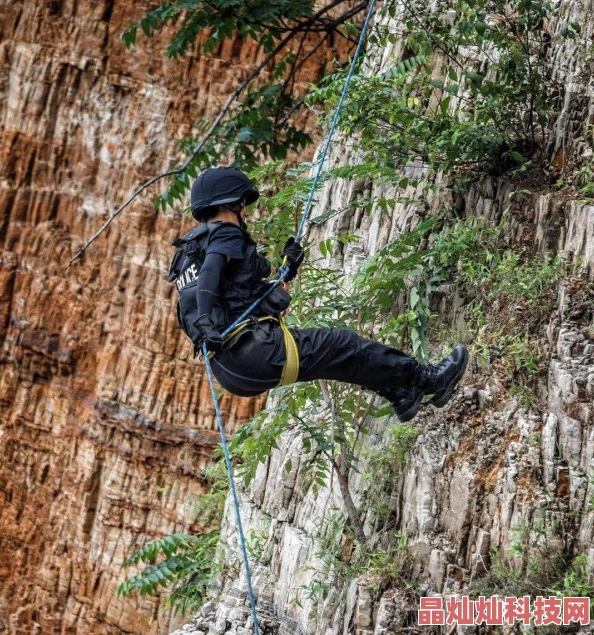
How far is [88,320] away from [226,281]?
745 centimetres

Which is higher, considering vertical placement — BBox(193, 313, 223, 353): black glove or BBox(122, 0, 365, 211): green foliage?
BBox(122, 0, 365, 211): green foliage

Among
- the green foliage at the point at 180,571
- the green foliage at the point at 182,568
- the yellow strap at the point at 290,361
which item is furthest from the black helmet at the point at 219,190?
the green foliage at the point at 180,571

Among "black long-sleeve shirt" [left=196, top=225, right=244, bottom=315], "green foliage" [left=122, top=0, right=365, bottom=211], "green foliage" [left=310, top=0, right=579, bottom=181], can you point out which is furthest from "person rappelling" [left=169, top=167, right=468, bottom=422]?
"green foliage" [left=122, top=0, right=365, bottom=211]

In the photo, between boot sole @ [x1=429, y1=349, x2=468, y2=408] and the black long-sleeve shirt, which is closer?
the black long-sleeve shirt

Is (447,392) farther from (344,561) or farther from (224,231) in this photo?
(224,231)

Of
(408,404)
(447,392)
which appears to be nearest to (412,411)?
(408,404)

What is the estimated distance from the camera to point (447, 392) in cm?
566

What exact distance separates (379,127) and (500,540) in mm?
3347

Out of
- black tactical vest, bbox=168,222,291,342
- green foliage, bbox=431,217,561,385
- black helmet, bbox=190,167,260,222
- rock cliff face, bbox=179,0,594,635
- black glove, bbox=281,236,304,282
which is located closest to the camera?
rock cliff face, bbox=179,0,594,635

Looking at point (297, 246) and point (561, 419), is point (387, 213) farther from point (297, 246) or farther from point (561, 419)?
point (561, 419)

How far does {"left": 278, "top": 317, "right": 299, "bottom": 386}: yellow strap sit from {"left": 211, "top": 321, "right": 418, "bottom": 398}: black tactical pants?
1.1 inches

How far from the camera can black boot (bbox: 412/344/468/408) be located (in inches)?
219

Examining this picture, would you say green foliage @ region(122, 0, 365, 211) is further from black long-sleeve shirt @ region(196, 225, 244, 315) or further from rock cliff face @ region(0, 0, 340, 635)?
black long-sleeve shirt @ region(196, 225, 244, 315)

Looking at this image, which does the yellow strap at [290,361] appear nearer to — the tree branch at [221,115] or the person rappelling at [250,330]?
the person rappelling at [250,330]
